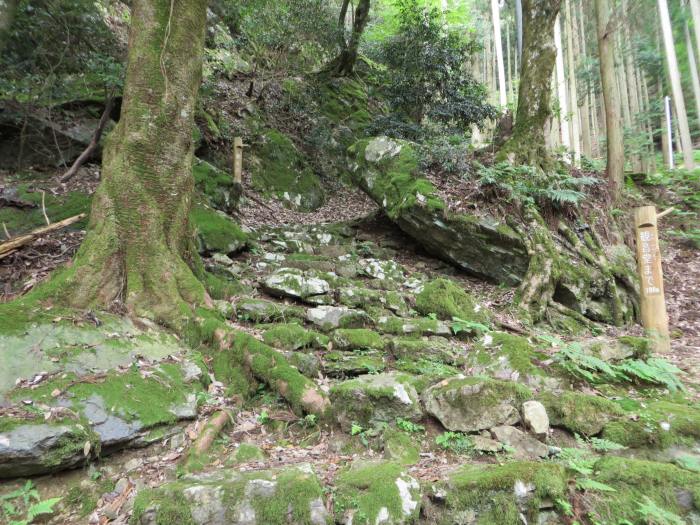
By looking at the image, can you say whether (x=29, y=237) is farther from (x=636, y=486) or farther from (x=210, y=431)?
(x=636, y=486)

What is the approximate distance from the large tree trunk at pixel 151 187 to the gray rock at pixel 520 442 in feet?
11.5

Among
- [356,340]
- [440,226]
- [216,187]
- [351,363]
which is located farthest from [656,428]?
[216,187]

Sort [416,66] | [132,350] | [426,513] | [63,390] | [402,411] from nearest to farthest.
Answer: [426,513] → [63,390] → [402,411] → [132,350] → [416,66]

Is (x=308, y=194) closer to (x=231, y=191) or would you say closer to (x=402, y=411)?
(x=231, y=191)

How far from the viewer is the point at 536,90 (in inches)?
359

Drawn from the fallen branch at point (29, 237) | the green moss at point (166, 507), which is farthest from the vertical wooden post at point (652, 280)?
the fallen branch at point (29, 237)

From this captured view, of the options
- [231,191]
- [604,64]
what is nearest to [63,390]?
[231,191]

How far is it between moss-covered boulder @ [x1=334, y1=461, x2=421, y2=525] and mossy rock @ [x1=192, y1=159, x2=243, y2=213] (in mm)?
7315

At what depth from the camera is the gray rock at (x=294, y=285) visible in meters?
5.82

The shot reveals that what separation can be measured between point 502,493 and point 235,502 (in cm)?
178

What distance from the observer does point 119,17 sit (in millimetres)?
10117

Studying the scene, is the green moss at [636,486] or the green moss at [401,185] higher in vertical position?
the green moss at [401,185]

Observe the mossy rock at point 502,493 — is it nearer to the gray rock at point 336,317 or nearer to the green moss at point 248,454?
the green moss at point 248,454

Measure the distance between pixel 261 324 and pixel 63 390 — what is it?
7.32ft
